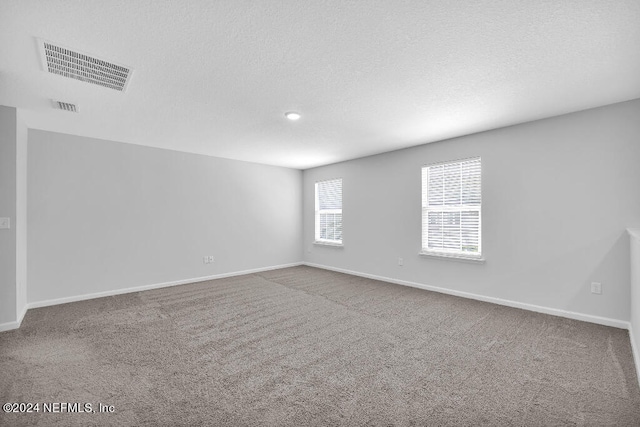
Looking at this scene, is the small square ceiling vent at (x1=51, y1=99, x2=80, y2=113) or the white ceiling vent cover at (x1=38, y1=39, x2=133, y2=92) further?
the small square ceiling vent at (x1=51, y1=99, x2=80, y2=113)

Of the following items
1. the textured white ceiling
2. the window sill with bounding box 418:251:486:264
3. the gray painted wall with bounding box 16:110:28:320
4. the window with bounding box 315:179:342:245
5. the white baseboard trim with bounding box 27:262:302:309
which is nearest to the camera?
the textured white ceiling

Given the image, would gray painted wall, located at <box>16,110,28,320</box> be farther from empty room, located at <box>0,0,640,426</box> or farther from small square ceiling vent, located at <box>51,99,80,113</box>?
small square ceiling vent, located at <box>51,99,80,113</box>

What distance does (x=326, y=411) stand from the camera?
1660mm

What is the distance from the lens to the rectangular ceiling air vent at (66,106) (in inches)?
113

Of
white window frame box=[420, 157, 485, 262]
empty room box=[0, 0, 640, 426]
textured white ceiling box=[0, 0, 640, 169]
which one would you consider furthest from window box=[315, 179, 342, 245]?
textured white ceiling box=[0, 0, 640, 169]

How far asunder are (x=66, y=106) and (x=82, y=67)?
3.72 ft

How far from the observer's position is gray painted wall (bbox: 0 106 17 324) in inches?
115

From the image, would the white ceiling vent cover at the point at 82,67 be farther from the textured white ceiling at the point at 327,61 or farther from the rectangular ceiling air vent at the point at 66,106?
the rectangular ceiling air vent at the point at 66,106

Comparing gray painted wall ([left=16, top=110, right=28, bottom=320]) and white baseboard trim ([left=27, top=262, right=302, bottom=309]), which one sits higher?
gray painted wall ([left=16, top=110, right=28, bottom=320])

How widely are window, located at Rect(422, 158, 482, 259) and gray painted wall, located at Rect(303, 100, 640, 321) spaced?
121 mm

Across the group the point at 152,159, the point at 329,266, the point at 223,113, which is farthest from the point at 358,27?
the point at 329,266

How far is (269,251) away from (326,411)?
4703mm

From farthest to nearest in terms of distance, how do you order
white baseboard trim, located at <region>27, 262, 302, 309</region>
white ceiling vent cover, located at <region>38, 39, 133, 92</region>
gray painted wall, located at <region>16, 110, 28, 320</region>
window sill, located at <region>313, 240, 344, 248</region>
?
window sill, located at <region>313, 240, 344, 248</region> < white baseboard trim, located at <region>27, 262, 302, 309</region> < gray painted wall, located at <region>16, 110, 28, 320</region> < white ceiling vent cover, located at <region>38, 39, 133, 92</region>

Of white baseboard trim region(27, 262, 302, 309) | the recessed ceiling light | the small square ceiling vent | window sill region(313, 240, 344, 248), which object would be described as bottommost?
white baseboard trim region(27, 262, 302, 309)
